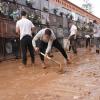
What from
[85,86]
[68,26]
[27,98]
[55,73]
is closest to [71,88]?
[85,86]

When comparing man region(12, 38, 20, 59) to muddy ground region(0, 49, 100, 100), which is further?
man region(12, 38, 20, 59)

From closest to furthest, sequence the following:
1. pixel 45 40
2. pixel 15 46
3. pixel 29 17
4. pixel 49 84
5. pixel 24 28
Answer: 1. pixel 49 84
2. pixel 45 40
3. pixel 24 28
4. pixel 15 46
5. pixel 29 17

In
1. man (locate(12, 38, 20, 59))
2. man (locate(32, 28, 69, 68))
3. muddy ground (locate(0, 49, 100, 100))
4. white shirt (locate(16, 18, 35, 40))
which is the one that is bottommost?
muddy ground (locate(0, 49, 100, 100))

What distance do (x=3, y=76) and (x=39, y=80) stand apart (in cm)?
140

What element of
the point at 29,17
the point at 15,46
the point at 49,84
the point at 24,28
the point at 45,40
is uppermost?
the point at 29,17

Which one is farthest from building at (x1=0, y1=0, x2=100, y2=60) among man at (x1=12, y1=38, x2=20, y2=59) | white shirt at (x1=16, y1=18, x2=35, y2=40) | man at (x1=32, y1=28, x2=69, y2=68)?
man at (x1=32, y1=28, x2=69, y2=68)

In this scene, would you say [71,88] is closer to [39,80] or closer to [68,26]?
[39,80]

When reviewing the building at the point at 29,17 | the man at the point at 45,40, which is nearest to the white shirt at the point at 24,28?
the man at the point at 45,40

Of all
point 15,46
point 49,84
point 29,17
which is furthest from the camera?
Result: point 29,17

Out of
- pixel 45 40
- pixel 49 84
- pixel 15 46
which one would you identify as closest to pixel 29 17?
pixel 15 46

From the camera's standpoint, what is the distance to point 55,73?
9.16 meters

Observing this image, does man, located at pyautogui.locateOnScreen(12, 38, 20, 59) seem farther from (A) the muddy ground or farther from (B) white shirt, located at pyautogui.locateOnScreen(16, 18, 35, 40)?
(A) the muddy ground

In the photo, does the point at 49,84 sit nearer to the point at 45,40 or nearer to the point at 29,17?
the point at 45,40

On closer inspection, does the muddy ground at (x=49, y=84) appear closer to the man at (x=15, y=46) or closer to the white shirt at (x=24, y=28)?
the white shirt at (x=24, y=28)
